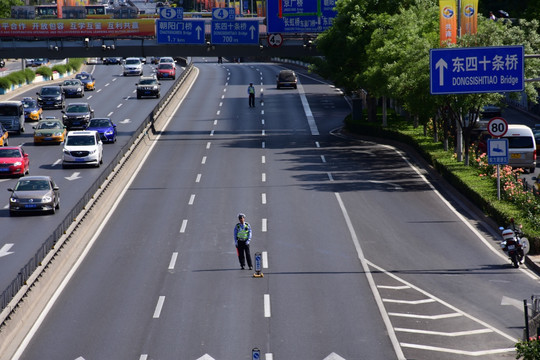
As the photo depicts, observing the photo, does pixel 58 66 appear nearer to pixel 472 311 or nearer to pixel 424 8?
pixel 424 8

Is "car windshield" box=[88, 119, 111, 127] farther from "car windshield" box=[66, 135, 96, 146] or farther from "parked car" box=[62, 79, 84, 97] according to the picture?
"parked car" box=[62, 79, 84, 97]

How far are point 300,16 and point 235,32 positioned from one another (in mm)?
4531

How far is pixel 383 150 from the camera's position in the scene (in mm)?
56562

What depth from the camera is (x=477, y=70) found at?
3569cm

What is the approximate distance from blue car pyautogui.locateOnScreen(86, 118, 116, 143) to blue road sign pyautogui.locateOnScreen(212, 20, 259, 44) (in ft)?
35.5

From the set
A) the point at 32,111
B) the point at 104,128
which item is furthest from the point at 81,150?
the point at 32,111

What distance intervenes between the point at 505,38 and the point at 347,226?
14800mm

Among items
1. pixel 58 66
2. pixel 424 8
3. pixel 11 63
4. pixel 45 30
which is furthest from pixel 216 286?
pixel 11 63

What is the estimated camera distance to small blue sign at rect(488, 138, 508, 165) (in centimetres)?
3650

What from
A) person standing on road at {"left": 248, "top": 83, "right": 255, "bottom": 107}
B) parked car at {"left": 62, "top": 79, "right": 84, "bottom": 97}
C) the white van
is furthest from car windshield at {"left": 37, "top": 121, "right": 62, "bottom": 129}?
the white van

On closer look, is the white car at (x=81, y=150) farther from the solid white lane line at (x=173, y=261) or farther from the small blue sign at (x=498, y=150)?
the small blue sign at (x=498, y=150)

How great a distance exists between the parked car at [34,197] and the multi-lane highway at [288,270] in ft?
2.26

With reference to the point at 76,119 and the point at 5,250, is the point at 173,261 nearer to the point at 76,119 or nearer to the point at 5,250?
the point at 5,250

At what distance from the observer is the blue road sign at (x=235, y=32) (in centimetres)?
6538
